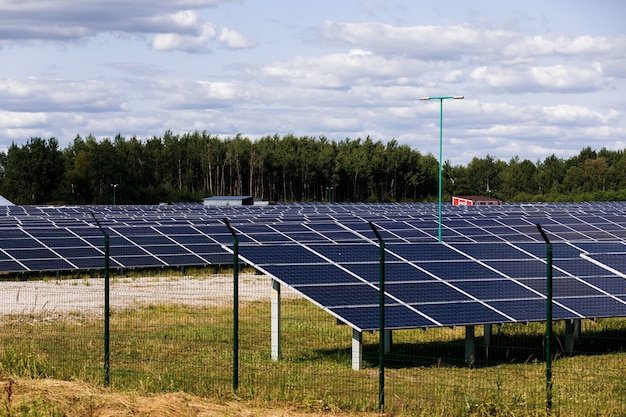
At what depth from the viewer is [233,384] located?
50.4 ft

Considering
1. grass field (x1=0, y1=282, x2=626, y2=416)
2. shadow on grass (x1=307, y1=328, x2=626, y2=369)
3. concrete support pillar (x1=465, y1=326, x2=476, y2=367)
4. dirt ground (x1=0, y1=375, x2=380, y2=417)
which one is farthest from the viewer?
shadow on grass (x1=307, y1=328, x2=626, y2=369)

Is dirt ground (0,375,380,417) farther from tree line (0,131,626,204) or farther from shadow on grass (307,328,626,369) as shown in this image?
tree line (0,131,626,204)

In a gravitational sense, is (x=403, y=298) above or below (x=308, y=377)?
above

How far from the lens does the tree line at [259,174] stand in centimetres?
12756

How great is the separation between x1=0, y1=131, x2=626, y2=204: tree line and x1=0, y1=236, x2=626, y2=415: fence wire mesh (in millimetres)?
94995

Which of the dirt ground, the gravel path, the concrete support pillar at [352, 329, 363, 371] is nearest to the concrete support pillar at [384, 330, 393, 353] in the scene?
the concrete support pillar at [352, 329, 363, 371]

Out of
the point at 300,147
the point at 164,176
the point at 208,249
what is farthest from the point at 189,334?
the point at 300,147

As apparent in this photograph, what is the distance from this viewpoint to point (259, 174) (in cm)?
14775

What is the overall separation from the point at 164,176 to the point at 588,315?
13144 centimetres

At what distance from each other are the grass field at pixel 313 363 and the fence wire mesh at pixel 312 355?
34 mm

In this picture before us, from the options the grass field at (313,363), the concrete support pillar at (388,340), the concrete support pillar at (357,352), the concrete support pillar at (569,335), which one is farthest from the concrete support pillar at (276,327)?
the concrete support pillar at (569,335)

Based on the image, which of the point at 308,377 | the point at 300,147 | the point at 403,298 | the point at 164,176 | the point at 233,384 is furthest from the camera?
the point at 300,147

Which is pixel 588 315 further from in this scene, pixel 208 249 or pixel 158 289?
pixel 208 249

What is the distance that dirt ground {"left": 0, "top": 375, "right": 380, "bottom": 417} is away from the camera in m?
13.4
